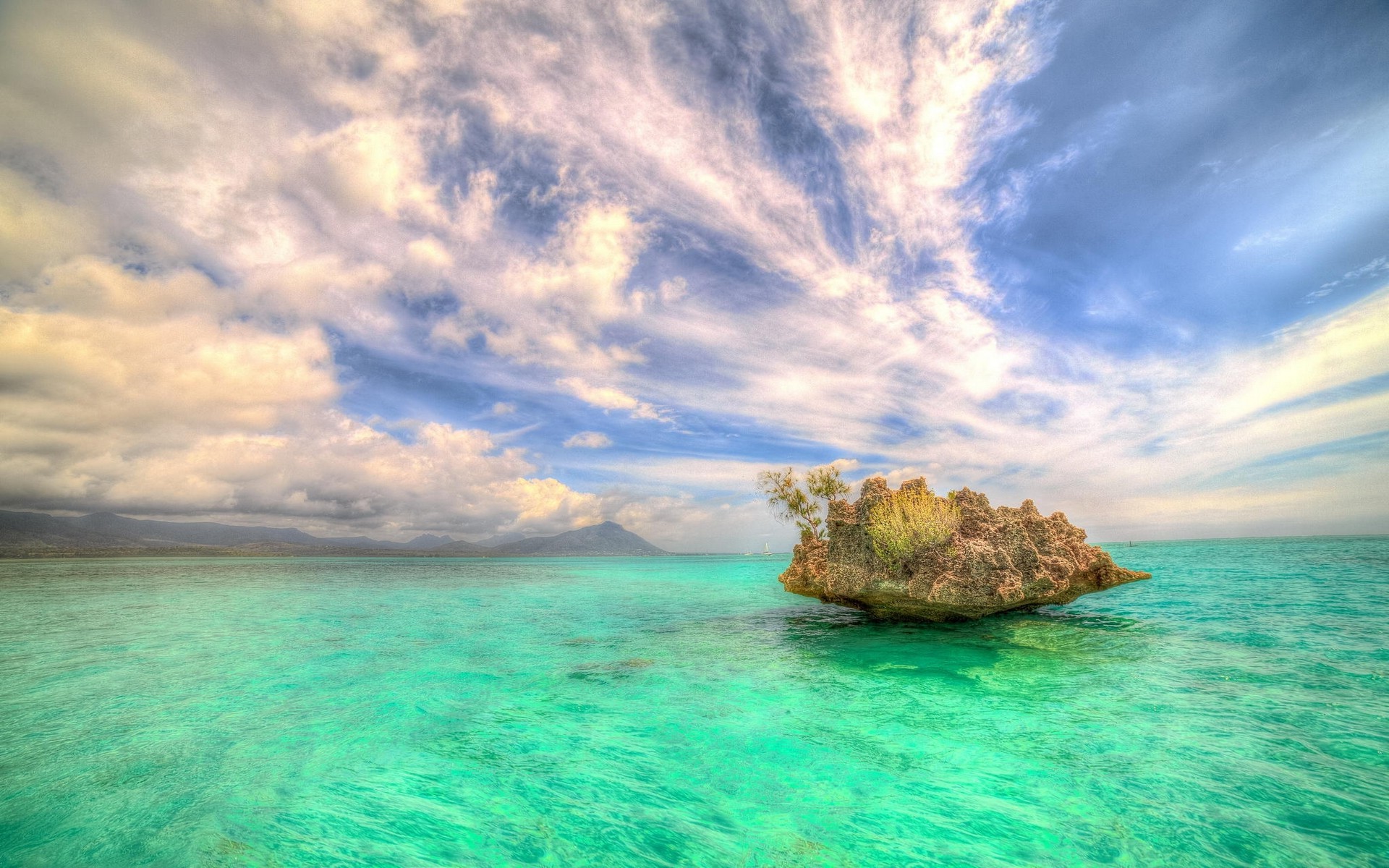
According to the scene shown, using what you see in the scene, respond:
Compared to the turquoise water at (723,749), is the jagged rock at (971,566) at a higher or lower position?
higher

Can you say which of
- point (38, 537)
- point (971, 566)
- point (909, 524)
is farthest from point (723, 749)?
point (38, 537)

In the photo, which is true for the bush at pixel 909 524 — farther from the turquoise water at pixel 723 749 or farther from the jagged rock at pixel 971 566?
the turquoise water at pixel 723 749

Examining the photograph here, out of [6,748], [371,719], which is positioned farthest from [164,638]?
[371,719]

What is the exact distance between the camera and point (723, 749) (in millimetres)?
7551

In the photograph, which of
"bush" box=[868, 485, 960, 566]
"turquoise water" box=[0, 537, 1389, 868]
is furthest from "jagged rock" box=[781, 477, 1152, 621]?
"turquoise water" box=[0, 537, 1389, 868]

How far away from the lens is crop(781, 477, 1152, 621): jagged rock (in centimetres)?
1493

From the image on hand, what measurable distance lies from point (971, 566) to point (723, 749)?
1078 centimetres

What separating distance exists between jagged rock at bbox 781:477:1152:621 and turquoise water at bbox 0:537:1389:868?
127 centimetres

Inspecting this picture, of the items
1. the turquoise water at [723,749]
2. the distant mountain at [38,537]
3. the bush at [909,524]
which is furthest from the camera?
the distant mountain at [38,537]

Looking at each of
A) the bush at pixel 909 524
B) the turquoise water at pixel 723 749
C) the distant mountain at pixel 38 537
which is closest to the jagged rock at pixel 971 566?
the bush at pixel 909 524

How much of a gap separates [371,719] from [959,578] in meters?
15.0

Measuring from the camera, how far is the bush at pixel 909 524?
52.6 ft

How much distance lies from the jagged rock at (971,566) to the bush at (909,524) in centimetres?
20

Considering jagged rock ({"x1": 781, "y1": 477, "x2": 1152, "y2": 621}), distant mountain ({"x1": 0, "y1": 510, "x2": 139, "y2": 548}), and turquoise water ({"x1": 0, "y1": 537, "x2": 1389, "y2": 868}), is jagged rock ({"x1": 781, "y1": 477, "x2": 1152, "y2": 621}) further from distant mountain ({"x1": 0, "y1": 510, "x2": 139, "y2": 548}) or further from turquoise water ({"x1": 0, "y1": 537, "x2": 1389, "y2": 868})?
distant mountain ({"x1": 0, "y1": 510, "x2": 139, "y2": 548})
